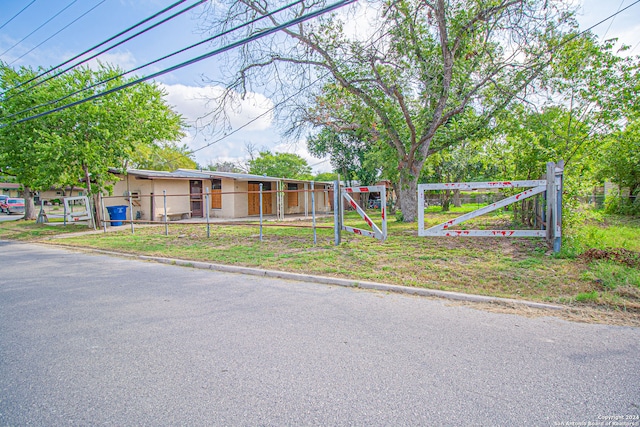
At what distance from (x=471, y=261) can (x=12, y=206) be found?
4096 centimetres

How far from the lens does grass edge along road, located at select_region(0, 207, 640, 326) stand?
15.5 ft

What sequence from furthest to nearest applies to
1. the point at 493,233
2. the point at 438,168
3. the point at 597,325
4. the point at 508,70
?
1. the point at 438,168
2. the point at 508,70
3. the point at 493,233
4. the point at 597,325

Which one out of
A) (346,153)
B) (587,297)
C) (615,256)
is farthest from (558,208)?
(346,153)

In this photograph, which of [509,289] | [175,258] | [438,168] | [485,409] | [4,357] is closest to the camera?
[485,409]

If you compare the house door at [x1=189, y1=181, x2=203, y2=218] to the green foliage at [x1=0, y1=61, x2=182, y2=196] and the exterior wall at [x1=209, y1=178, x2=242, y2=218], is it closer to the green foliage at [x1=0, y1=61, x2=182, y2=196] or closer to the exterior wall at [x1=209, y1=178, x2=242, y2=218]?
the exterior wall at [x1=209, y1=178, x2=242, y2=218]

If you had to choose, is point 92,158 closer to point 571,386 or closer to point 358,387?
point 358,387

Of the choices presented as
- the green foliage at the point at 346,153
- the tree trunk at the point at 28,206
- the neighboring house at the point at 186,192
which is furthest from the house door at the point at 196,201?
the tree trunk at the point at 28,206

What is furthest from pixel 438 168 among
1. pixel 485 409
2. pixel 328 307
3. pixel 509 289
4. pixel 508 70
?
pixel 485 409

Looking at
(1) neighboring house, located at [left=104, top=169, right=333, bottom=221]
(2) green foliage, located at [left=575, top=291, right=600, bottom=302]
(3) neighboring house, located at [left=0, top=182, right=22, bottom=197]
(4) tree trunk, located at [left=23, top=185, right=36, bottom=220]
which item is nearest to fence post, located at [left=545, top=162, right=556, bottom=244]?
(2) green foliage, located at [left=575, top=291, right=600, bottom=302]

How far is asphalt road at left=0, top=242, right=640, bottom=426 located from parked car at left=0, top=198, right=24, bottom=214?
3623cm

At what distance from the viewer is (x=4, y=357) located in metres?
3.16

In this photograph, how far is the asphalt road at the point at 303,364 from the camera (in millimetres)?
2311

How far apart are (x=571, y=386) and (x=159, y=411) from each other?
10.3ft

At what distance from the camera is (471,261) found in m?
6.71
